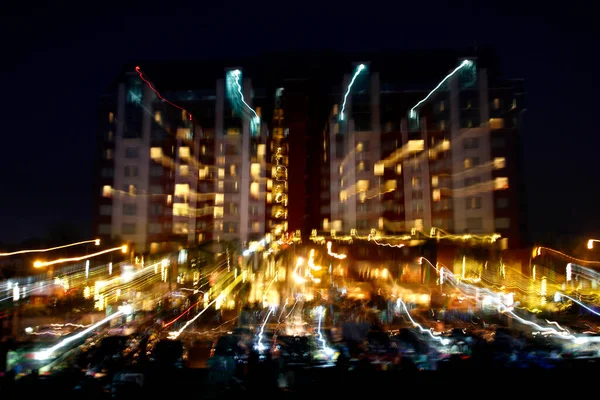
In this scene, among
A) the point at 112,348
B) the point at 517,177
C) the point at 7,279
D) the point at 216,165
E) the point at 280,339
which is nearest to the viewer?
the point at 112,348

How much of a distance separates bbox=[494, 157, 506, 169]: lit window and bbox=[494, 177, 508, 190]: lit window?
0.21 m

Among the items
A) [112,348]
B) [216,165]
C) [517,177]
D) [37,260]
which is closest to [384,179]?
[517,177]

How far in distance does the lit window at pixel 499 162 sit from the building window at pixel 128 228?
19.1 feet

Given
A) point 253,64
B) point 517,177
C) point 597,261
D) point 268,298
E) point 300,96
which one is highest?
point 253,64

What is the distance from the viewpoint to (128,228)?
7.02 meters

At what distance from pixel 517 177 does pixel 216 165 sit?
16.5ft

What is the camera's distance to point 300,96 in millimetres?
8617

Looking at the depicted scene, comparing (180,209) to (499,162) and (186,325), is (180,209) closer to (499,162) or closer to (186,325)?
(186,325)

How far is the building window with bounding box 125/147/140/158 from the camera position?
284 inches

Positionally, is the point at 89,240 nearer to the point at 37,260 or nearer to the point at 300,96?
the point at 37,260

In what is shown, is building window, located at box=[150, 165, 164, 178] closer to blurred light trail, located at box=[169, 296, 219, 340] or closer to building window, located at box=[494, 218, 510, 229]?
blurred light trail, located at box=[169, 296, 219, 340]

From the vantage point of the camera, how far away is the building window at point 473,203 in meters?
7.33

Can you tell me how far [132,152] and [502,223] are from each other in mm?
5957

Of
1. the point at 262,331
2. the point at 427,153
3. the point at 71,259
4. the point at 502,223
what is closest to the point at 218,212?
the point at 71,259
